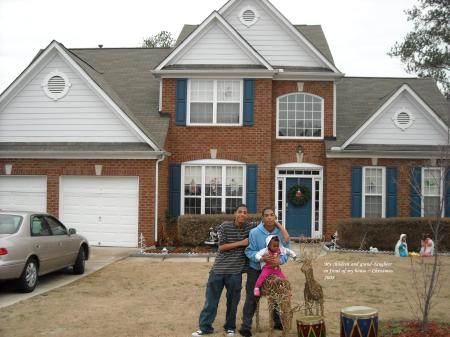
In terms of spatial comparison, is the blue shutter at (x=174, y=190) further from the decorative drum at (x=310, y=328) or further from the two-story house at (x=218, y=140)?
the decorative drum at (x=310, y=328)

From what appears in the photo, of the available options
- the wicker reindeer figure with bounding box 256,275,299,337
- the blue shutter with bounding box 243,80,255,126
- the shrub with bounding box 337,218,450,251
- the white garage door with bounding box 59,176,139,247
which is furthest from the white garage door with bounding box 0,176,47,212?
the wicker reindeer figure with bounding box 256,275,299,337

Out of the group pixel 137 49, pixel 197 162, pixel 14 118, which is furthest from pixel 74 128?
pixel 137 49

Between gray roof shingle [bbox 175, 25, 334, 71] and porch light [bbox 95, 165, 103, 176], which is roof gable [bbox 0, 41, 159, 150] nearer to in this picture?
porch light [bbox 95, 165, 103, 176]

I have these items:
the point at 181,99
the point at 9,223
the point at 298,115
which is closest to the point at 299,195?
the point at 298,115

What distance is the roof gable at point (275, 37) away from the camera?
719 inches

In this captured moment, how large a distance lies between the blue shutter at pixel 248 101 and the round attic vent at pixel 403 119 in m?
4.67

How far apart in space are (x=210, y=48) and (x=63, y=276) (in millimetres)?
9254

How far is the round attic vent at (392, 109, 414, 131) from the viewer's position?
17.8 meters

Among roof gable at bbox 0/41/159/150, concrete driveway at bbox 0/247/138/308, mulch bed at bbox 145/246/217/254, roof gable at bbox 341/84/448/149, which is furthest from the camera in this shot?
roof gable at bbox 341/84/448/149

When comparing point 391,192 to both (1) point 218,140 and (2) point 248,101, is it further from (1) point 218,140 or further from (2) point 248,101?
(1) point 218,140

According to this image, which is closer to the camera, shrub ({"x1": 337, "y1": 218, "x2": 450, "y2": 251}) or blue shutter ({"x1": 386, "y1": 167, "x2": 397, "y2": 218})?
shrub ({"x1": 337, "y1": 218, "x2": 450, "y2": 251})

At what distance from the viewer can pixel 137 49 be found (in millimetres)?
22547

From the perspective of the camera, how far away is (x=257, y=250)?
699 centimetres

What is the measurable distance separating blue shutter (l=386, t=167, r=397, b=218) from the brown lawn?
3.97 metres
